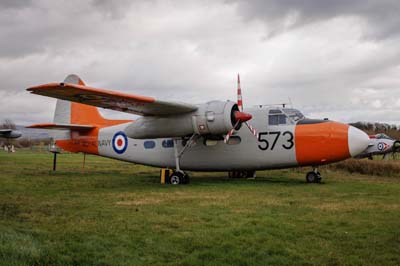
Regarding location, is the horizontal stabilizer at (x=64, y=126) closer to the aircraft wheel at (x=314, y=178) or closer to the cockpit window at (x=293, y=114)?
the cockpit window at (x=293, y=114)

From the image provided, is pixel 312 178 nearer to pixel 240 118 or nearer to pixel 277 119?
pixel 277 119

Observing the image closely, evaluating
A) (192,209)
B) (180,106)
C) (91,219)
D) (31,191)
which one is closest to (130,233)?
(91,219)

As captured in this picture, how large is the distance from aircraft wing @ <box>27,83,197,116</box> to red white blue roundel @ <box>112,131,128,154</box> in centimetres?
328

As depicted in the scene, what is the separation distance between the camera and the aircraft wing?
12781mm

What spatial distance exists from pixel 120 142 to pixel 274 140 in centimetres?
737

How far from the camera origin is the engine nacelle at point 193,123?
14719 mm

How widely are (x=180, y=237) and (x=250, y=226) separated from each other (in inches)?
55.2

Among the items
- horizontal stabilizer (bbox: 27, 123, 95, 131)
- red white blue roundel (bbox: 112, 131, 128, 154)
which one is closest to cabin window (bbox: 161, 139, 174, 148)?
red white blue roundel (bbox: 112, 131, 128, 154)

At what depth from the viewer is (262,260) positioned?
5.27m

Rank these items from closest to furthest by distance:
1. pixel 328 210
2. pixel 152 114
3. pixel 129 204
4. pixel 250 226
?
pixel 250 226 → pixel 328 210 → pixel 129 204 → pixel 152 114

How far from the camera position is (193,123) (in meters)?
15.1

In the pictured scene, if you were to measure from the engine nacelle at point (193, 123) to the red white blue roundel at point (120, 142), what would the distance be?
115 inches

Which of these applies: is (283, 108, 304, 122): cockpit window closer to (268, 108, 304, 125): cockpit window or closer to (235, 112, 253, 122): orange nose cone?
(268, 108, 304, 125): cockpit window

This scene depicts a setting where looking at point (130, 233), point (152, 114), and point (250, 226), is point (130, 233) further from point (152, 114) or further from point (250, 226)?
point (152, 114)
